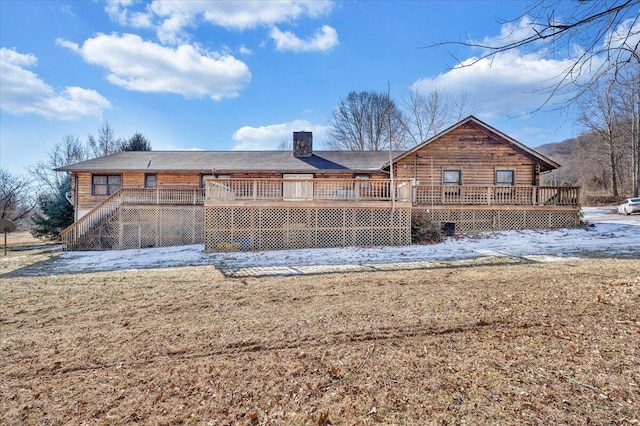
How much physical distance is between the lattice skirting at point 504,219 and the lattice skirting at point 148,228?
11.6 m

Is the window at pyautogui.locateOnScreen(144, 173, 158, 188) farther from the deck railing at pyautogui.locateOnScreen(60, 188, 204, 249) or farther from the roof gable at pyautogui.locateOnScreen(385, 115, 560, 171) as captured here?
the roof gable at pyautogui.locateOnScreen(385, 115, 560, 171)

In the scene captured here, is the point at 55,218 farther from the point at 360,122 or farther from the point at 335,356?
the point at 360,122

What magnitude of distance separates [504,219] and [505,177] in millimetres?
2833

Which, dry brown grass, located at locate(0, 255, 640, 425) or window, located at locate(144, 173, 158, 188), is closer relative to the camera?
dry brown grass, located at locate(0, 255, 640, 425)

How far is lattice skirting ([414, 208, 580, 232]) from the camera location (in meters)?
15.6

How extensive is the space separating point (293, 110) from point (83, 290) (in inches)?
1012

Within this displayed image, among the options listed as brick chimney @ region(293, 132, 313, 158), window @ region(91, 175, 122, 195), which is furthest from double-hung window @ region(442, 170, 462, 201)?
window @ region(91, 175, 122, 195)

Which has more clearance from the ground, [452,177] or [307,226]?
[452,177]

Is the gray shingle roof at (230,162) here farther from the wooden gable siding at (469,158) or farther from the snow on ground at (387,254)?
the snow on ground at (387,254)

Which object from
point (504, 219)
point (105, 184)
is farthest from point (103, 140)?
point (504, 219)

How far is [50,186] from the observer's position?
3784 centimetres

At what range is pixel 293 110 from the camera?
30.1m

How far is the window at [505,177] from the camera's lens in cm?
1725

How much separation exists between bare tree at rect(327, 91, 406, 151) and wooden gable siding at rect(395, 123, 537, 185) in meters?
23.9
